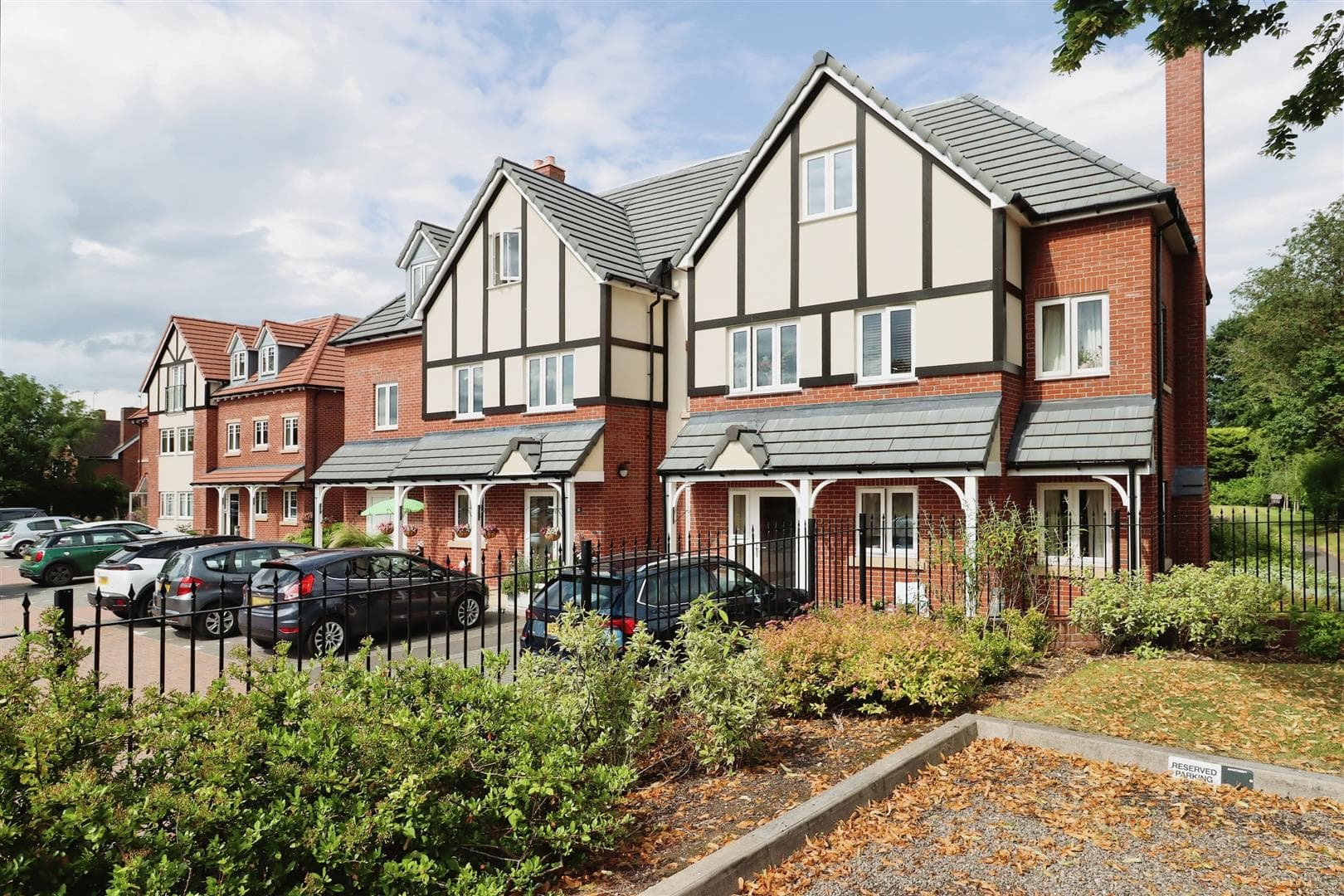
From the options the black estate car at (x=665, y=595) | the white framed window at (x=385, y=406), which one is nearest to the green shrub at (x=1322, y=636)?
the black estate car at (x=665, y=595)

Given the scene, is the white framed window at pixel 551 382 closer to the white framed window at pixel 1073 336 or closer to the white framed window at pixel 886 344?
the white framed window at pixel 886 344

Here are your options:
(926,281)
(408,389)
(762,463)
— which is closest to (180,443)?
(408,389)

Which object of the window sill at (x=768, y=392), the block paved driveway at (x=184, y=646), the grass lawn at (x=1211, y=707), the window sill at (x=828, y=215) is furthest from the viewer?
the window sill at (x=768, y=392)

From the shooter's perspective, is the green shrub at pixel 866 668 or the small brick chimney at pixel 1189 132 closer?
the green shrub at pixel 866 668

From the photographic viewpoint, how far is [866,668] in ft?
26.6

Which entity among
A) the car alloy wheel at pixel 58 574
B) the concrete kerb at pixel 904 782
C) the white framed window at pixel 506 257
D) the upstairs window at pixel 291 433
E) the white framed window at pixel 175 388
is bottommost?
the car alloy wheel at pixel 58 574

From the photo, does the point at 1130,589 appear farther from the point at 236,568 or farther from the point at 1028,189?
the point at 236,568

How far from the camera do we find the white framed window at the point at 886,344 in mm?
16062

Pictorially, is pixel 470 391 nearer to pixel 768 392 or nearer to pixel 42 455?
pixel 768 392

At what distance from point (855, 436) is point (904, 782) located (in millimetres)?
9948

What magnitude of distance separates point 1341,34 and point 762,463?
10.4 m

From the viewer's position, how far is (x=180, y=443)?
38.4m

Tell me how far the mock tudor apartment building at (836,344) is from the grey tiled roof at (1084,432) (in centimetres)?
5

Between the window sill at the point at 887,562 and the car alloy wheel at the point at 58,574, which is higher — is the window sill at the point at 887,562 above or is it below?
above
